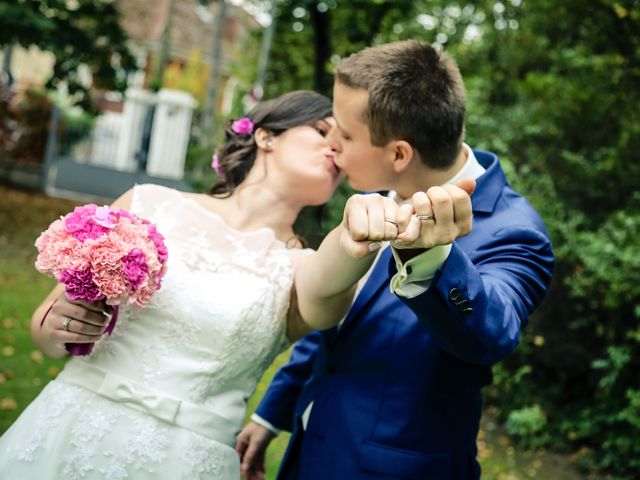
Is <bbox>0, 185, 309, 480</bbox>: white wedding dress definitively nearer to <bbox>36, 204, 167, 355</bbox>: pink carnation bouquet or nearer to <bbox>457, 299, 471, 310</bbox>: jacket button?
<bbox>36, 204, 167, 355</bbox>: pink carnation bouquet

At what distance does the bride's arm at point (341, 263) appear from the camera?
1.75 m

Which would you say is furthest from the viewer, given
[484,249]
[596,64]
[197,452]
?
[596,64]

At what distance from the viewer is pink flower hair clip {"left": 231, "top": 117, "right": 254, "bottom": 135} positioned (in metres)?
3.26

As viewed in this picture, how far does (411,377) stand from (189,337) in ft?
2.83

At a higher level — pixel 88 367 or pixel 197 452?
pixel 88 367

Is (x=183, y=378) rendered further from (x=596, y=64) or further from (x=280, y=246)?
(x=596, y=64)

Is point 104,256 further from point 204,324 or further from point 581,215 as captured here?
point 581,215

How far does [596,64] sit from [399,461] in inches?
246

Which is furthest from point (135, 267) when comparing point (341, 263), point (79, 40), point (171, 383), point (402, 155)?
point (79, 40)

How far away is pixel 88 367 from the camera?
2781 mm

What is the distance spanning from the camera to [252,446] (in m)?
3.12

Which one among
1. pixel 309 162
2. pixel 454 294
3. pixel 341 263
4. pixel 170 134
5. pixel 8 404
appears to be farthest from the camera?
pixel 170 134

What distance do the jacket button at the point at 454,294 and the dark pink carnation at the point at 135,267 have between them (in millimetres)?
1090

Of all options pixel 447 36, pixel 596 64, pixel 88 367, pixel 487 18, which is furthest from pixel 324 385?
pixel 447 36
